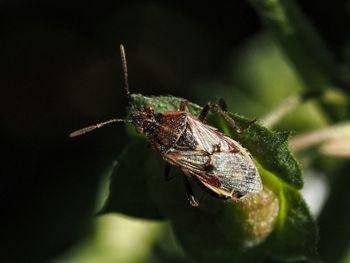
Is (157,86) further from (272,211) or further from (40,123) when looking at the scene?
(272,211)

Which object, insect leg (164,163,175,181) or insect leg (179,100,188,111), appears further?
insect leg (164,163,175,181)

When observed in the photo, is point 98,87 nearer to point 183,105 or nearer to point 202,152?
point 202,152

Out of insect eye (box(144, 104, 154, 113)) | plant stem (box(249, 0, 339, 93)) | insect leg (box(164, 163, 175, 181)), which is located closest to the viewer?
insect eye (box(144, 104, 154, 113))

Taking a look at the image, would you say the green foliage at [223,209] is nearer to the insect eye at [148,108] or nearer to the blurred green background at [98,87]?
the insect eye at [148,108]

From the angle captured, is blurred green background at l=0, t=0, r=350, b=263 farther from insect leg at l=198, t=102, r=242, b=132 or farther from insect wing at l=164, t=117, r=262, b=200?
insect leg at l=198, t=102, r=242, b=132

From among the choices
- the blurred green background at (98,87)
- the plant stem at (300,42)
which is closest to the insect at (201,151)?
the plant stem at (300,42)

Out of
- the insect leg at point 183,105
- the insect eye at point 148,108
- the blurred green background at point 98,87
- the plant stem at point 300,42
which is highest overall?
the plant stem at point 300,42

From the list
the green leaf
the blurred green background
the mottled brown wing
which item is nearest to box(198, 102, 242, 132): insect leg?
the mottled brown wing
